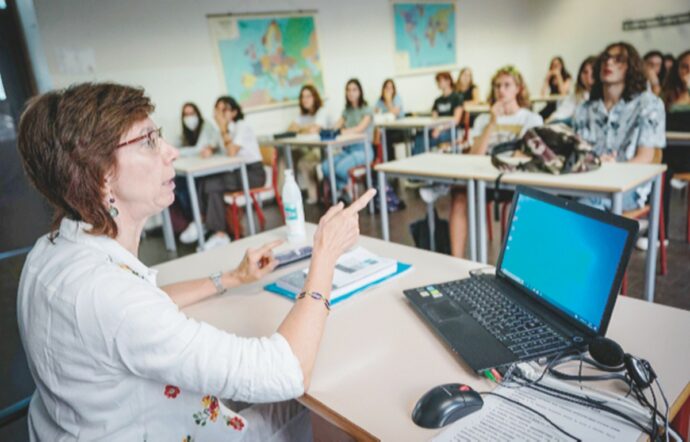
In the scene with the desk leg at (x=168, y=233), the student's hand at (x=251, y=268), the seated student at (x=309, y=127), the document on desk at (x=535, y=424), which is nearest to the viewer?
the document on desk at (x=535, y=424)

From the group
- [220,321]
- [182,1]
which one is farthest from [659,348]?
[182,1]

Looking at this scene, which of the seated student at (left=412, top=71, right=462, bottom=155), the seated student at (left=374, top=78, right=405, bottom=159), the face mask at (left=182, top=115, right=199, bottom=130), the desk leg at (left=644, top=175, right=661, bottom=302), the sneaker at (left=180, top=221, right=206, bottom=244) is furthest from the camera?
the seated student at (left=374, top=78, right=405, bottom=159)

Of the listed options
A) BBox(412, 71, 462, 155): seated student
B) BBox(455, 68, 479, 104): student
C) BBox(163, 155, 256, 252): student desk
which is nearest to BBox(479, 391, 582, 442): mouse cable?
BBox(163, 155, 256, 252): student desk

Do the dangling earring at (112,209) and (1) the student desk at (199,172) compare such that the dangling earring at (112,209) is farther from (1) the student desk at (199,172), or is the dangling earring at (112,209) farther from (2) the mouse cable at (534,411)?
(1) the student desk at (199,172)

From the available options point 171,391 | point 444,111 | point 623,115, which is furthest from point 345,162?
point 171,391

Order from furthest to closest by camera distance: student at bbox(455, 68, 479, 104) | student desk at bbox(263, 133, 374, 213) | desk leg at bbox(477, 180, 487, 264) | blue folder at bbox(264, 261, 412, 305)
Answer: student at bbox(455, 68, 479, 104)
student desk at bbox(263, 133, 374, 213)
desk leg at bbox(477, 180, 487, 264)
blue folder at bbox(264, 261, 412, 305)

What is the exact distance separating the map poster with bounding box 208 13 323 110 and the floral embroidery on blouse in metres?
5.09

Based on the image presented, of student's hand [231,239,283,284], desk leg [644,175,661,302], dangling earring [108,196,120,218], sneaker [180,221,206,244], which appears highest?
dangling earring [108,196,120,218]

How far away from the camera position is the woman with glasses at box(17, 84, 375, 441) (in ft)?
2.51

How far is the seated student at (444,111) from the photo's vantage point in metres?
5.78

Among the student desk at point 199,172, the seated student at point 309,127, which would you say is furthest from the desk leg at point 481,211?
the seated student at point 309,127

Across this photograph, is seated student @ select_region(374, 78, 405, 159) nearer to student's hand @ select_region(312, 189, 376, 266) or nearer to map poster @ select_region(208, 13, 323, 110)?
map poster @ select_region(208, 13, 323, 110)

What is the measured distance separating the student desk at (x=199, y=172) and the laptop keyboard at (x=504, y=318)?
9.98 feet

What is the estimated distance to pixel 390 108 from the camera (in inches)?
251
